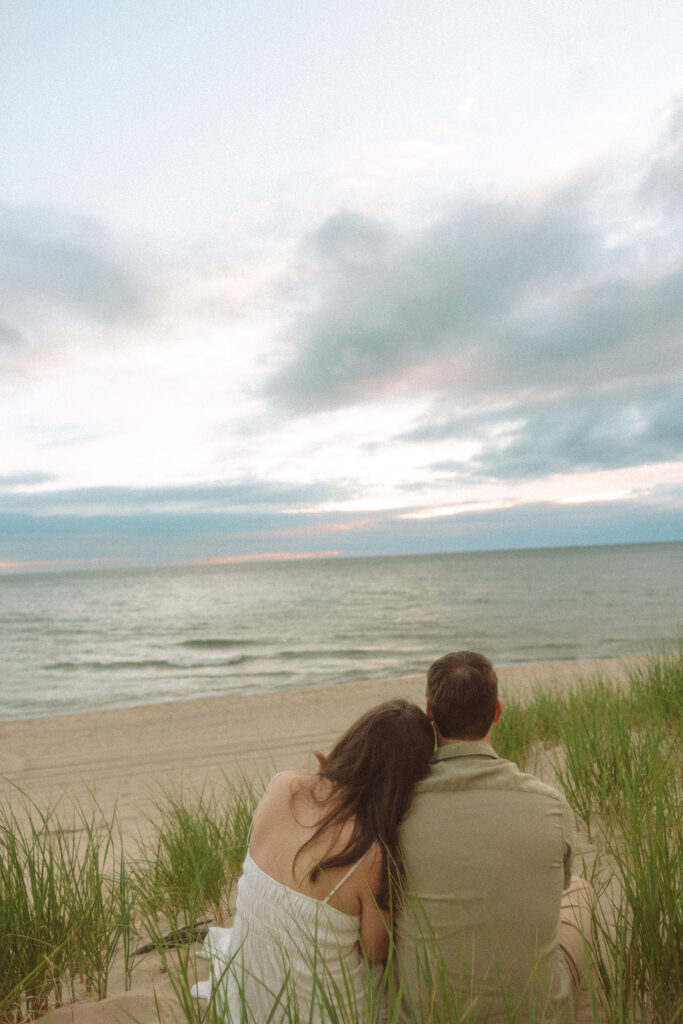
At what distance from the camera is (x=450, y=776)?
7.13 feet

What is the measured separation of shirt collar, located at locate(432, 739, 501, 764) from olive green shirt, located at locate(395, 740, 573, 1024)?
0.25ft

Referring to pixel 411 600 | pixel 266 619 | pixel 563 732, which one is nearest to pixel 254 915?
pixel 563 732

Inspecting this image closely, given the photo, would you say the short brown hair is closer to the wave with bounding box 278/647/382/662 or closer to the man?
the man

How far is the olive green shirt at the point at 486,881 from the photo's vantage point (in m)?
2.09

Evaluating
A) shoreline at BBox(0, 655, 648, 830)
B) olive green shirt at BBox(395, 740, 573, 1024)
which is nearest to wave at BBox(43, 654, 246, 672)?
shoreline at BBox(0, 655, 648, 830)

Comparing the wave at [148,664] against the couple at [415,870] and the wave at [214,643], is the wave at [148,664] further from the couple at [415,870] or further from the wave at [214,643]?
the couple at [415,870]

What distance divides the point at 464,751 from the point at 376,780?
31 cm

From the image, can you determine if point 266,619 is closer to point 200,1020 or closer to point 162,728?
point 162,728

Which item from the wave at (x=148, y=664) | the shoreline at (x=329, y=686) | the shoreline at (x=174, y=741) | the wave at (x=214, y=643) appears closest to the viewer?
the shoreline at (x=174, y=741)

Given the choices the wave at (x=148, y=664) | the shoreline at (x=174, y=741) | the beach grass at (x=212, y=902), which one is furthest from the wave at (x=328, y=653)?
the beach grass at (x=212, y=902)

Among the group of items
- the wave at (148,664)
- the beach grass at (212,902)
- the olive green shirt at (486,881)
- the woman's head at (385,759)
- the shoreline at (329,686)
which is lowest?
the wave at (148,664)

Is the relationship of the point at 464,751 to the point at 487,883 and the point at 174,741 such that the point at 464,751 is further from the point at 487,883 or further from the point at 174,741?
the point at 174,741

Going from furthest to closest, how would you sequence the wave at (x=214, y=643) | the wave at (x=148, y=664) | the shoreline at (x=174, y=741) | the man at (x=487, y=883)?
the wave at (x=214, y=643) < the wave at (x=148, y=664) < the shoreline at (x=174, y=741) < the man at (x=487, y=883)

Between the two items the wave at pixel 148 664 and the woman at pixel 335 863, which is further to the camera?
the wave at pixel 148 664
